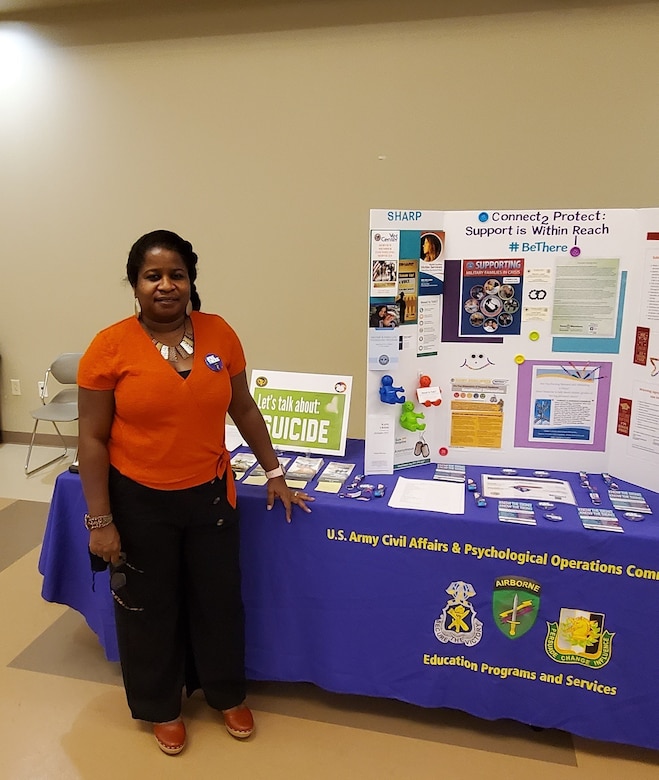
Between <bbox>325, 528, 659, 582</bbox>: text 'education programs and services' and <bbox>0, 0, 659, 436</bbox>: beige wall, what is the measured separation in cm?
190

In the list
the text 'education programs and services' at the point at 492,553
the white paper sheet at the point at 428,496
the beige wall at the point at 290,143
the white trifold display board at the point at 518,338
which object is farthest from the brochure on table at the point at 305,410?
the beige wall at the point at 290,143

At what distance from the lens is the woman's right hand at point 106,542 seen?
5.29 ft

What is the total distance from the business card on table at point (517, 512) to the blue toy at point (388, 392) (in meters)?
0.45

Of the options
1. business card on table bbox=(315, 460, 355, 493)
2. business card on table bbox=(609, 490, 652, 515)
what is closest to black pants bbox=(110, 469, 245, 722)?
business card on table bbox=(315, 460, 355, 493)

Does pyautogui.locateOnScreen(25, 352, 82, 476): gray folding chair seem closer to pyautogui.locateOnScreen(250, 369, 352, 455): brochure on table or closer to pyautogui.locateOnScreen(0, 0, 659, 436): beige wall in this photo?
pyautogui.locateOnScreen(0, 0, 659, 436): beige wall

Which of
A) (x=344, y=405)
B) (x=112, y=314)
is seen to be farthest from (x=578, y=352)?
(x=112, y=314)

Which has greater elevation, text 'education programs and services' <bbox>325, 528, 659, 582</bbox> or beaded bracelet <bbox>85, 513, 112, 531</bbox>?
beaded bracelet <bbox>85, 513, 112, 531</bbox>

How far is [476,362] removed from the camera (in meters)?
2.04

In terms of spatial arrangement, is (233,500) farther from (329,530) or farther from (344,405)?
(344,405)

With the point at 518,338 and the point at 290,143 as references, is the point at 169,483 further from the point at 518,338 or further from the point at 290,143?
the point at 290,143

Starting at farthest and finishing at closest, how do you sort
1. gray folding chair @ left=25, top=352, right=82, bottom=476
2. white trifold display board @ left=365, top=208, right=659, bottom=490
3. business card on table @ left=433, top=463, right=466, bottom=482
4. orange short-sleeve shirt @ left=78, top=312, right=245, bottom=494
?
gray folding chair @ left=25, top=352, right=82, bottom=476
business card on table @ left=433, top=463, right=466, bottom=482
white trifold display board @ left=365, top=208, right=659, bottom=490
orange short-sleeve shirt @ left=78, top=312, right=245, bottom=494

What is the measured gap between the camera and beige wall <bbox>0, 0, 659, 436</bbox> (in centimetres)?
333

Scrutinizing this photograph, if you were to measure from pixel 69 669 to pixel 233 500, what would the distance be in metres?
1.02

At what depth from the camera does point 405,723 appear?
1926 millimetres
